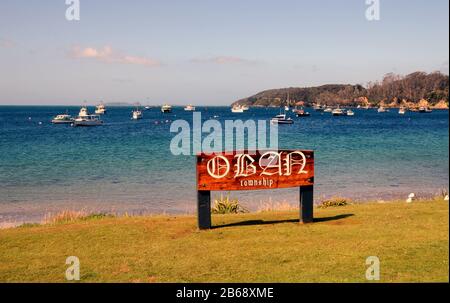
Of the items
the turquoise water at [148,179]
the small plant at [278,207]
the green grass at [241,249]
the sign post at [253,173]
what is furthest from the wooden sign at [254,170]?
the turquoise water at [148,179]

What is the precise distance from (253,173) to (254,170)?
0.09 metres

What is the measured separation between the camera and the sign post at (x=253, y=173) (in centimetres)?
1171

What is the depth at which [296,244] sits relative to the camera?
977 centimetres

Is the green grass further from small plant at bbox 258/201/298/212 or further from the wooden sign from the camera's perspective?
small plant at bbox 258/201/298/212

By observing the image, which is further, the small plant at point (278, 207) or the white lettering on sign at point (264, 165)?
the small plant at point (278, 207)

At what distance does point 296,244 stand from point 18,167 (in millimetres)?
40379

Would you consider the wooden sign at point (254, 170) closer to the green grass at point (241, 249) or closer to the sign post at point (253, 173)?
the sign post at point (253, 173)

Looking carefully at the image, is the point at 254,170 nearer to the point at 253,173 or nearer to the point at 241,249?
the point at 253,173

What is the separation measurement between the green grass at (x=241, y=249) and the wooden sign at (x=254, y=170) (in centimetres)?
115

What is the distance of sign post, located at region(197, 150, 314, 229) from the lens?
461 inches

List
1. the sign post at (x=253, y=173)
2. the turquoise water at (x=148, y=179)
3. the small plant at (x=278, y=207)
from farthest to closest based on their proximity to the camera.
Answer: the turquoise water at (x=148, y=179)
the small plant at (x=278, y=207)
the sign post at (x=253, y=173)

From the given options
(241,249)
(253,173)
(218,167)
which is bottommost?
(241,249)

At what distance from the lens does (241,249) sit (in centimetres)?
957

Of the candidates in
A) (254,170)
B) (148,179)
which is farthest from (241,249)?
(148,179)
